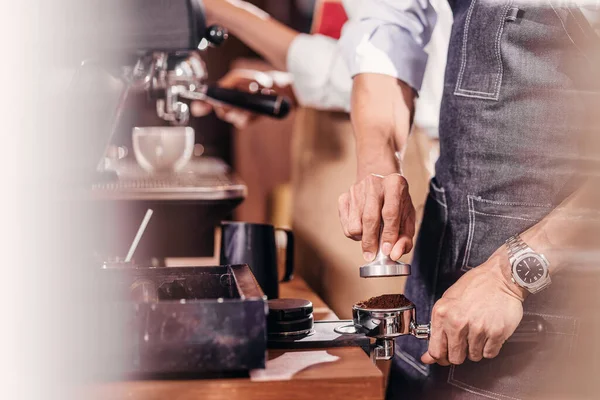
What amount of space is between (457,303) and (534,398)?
269 millimetres

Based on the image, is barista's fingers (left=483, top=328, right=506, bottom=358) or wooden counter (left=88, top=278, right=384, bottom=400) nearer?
wooden counter (left=88, top=278, right=384, bottom=400)

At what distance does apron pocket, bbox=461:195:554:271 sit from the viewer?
1.18m

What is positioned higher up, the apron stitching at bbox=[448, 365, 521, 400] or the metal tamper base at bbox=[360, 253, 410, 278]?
the metal tamper base at bbox=[360, 253, 410, 278]

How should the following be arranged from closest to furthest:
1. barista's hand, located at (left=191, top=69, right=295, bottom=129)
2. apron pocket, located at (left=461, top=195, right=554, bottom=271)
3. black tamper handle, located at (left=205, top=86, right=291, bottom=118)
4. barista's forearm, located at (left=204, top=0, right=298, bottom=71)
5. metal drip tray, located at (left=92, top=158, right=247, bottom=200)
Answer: apron pocket, located at (left=461, top=195, right=554, bottom=271) < metal drip tray, located at (left=92, top=158, right=247, bottom=200) < black tamper handle, located at (left=205, top=86, right=291, bottom=118) < barista's forearm, located at (left=204, top=0, right=298, bottom=71) < barista's hand, located at (left=191, top=69, right=295, bottom=129)

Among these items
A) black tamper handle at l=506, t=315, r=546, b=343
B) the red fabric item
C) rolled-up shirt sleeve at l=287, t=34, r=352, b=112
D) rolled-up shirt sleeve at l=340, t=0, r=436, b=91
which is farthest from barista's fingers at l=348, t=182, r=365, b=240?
the red fabric item

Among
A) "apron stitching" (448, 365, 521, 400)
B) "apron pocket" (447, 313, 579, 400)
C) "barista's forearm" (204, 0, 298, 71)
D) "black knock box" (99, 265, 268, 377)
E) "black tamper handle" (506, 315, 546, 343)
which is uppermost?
"barista's forearm" (204, 0, 298, 71)

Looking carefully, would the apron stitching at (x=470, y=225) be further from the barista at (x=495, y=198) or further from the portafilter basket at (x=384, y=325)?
the portafilter basket at (x=384, y=325)

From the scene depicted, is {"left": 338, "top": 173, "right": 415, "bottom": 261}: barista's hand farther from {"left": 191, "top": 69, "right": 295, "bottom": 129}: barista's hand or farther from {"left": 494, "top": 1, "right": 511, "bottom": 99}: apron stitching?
{"left": 191, "top": 69, "right": 295, "bottom": 129}: barista's hand

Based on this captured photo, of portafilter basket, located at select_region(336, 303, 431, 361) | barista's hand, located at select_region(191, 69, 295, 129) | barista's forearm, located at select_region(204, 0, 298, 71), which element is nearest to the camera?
portafilter basket, located at select_region(336, 303, 431, 361)

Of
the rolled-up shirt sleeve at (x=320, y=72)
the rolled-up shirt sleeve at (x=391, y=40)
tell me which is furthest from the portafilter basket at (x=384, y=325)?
the rolled-up shirt sleeve at (x=320, y=72)

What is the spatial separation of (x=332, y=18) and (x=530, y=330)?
1473 millimetres

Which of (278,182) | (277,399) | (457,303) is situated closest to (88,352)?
(277,399)

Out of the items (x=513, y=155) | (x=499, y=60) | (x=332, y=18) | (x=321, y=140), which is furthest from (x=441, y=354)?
(x=332, y=18)

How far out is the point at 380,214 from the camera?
3.56ft
